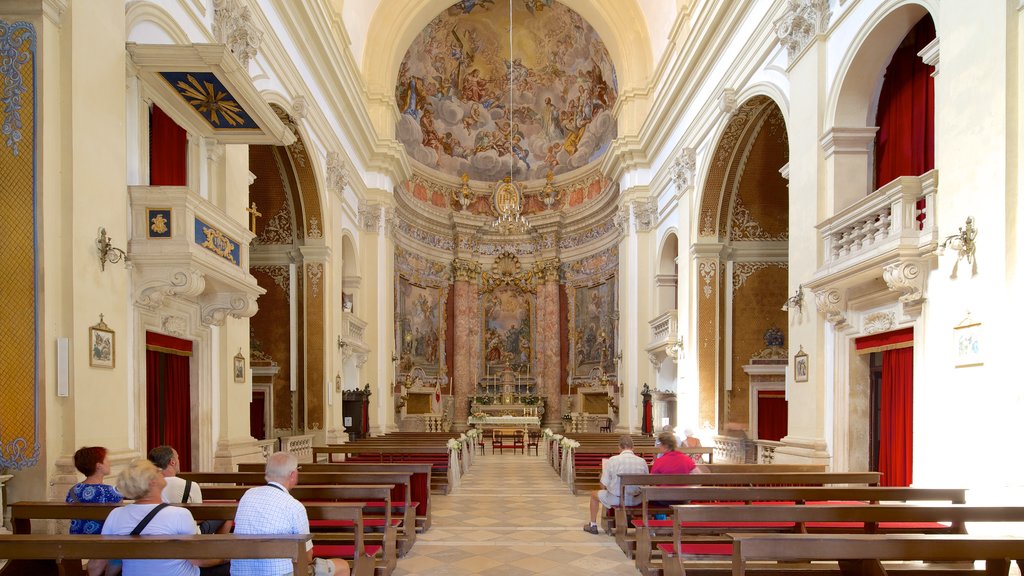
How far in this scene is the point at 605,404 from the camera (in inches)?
957

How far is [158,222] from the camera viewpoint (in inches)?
293

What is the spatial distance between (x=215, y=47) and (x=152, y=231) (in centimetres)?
189

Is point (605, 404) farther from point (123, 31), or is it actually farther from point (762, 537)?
point (762, 537)

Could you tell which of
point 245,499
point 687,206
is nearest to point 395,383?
point 687,206

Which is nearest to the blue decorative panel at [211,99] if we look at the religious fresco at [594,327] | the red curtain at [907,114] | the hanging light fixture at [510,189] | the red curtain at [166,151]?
the red curtain at [166,151]

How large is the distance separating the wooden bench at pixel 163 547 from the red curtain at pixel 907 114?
7.82 metres

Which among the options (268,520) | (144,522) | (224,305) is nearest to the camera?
(144,522)

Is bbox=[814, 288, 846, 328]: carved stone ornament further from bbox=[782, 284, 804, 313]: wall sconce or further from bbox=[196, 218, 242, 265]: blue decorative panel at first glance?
bbox=[196, 218, 242, 265]: blue decorative panel

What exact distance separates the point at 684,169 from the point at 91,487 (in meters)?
13.9

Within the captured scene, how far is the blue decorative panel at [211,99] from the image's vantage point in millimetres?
7820

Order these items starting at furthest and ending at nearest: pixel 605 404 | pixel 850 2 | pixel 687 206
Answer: pixel 605 404
pixel 687 206
pixel 850 2

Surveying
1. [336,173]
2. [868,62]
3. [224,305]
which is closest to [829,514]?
[868,62]

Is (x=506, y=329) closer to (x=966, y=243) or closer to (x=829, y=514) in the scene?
(x=966, y=243)

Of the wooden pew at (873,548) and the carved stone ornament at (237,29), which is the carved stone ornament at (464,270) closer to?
the carved stone ornament at (237,29)
